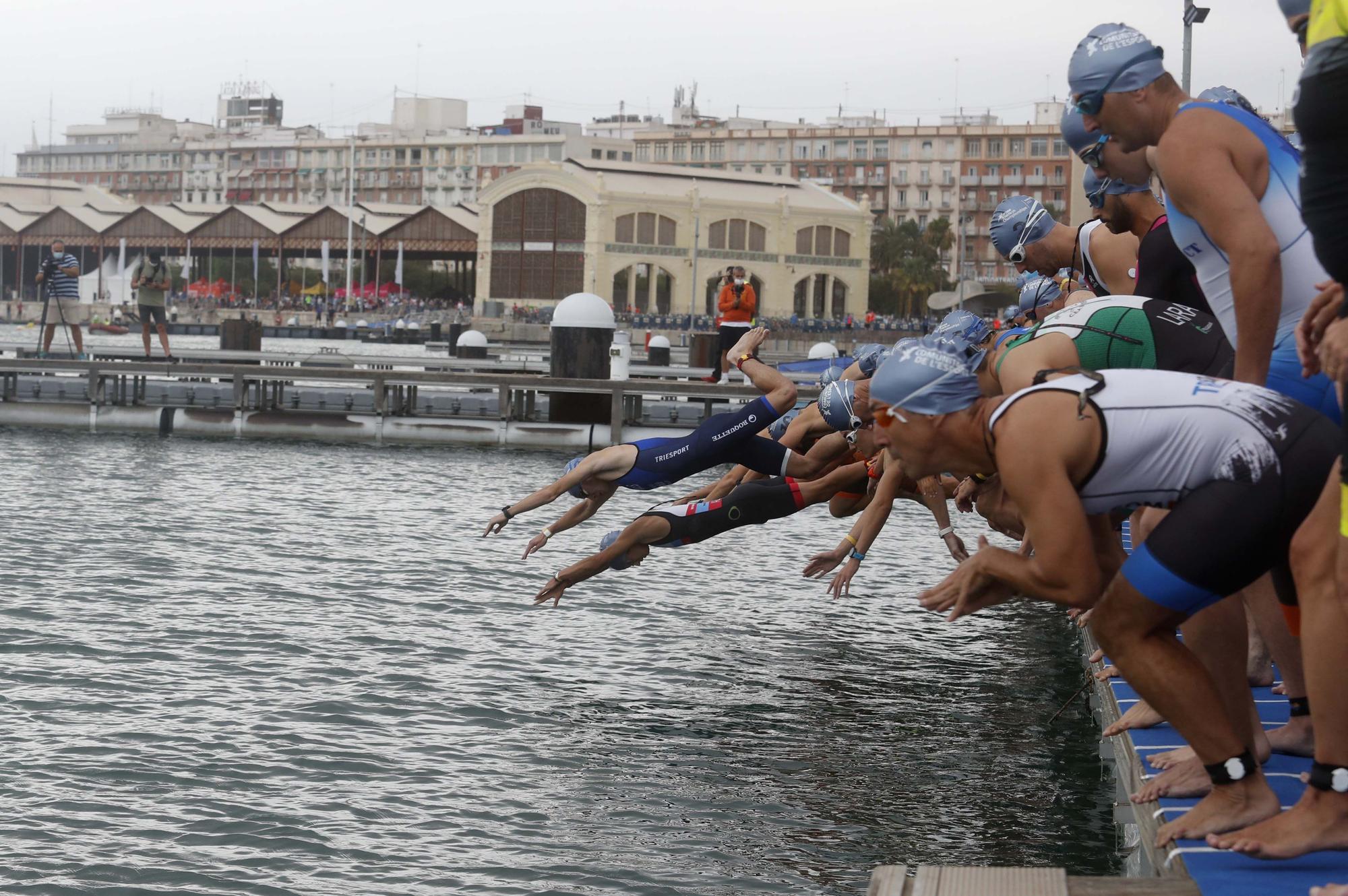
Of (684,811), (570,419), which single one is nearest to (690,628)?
(684,811)

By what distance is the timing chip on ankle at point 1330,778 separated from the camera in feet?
14.1

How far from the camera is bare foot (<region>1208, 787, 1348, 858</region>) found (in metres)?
4.34

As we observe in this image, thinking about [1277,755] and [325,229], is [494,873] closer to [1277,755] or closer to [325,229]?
[1277,755]

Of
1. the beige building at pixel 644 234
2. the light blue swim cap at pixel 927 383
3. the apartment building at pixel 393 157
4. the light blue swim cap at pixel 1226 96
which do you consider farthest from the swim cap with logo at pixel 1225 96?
the apartment building at pixel 393 157

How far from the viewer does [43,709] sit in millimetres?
9797

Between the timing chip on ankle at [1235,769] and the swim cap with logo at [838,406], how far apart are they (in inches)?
218

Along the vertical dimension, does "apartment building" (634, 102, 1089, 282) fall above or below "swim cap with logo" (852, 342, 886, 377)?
above

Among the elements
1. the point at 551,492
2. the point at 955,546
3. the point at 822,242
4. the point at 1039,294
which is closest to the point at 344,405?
the point at 551,492

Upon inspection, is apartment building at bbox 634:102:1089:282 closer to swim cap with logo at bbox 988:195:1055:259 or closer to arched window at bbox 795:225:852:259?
arched window at bbox 795:225:852:259

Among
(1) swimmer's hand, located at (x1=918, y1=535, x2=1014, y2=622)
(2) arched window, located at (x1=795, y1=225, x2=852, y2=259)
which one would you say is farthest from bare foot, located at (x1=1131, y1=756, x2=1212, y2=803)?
(2) arched window, located at (x1=795, y1=225, x2=852, y2=259)

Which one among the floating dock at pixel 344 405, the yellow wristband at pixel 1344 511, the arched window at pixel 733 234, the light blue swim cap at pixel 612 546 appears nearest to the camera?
the yellow wristband at pixel 1344 511

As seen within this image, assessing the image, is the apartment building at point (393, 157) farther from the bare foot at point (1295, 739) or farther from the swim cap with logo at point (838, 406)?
the bare foot at point (1295, 739)

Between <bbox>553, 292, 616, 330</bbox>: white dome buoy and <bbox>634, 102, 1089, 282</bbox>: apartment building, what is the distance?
106239mm

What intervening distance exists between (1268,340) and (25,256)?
13075 cm
